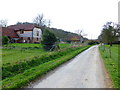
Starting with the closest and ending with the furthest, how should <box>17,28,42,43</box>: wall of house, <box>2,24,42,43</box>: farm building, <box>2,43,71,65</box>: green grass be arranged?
<box>2,43,71,65</box>: green grass → <box>2,24,42,43</box>: farm building → <box>17,28,42,43</box>: wall of house

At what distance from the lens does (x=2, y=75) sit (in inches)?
233

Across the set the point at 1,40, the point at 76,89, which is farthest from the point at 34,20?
the point at 76,89

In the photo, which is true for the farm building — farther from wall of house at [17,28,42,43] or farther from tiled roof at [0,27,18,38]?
tiled roof at [0,27,18,38]

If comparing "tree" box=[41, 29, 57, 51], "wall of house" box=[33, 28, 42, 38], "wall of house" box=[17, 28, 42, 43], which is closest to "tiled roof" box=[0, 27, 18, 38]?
"wall of house" box=[17, 28, 42, 43]

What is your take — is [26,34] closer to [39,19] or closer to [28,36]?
[28,36]

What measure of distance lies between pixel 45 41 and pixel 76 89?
13995 millimetres

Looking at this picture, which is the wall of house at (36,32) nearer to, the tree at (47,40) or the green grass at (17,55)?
the tree at (47,40)

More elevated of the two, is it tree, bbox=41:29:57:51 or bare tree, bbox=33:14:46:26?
bare tree, bbox=33:14:46:26

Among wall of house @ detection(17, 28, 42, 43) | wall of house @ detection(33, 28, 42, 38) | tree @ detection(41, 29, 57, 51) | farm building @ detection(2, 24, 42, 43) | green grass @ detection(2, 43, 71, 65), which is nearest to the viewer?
green grass @ detection(2, 43, 71, 65)

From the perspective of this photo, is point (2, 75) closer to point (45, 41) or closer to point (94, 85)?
point (94, 85)

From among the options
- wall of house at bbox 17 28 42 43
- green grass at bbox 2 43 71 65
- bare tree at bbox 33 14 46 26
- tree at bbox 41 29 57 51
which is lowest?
green grass at bbox 2 43 71 65

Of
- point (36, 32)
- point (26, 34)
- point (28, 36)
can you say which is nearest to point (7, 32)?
point (26, 34)

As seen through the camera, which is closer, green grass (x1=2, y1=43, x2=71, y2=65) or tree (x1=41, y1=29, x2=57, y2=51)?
green grass (x1=2, y1=43, x2=71, y2=65)

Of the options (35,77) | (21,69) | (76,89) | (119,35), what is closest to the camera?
(76,89)
